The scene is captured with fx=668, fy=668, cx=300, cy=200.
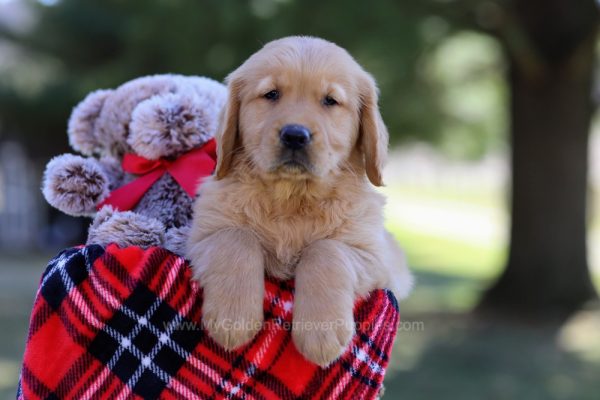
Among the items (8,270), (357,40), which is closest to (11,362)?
(357,40)

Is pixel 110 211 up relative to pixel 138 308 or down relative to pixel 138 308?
up

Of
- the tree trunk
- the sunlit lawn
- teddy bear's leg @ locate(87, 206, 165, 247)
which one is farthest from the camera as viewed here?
the tree trunk

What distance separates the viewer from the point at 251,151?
2391 millimetres

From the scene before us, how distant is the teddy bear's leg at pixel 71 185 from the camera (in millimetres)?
2359

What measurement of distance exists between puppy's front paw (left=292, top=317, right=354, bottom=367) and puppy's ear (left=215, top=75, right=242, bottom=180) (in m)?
0.67

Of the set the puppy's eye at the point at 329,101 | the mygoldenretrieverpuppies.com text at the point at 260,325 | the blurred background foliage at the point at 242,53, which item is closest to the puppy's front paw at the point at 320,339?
the mygoldenretrieverpuppies.com text at the point at 260,325

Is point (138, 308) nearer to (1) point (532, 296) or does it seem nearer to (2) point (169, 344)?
(2) point (169, 344)

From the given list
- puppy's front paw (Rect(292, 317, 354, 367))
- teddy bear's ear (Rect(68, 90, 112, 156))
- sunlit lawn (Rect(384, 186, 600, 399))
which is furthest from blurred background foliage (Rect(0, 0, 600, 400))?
teddy bear's ear (Rect(68, 90, 112, 156))

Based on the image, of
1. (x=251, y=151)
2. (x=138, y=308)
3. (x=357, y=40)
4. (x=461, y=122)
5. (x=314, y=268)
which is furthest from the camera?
(x=461, y=122)

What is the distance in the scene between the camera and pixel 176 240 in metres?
2.31

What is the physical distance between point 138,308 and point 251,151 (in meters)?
0.73

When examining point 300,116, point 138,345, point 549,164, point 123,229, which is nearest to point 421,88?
point 549,164

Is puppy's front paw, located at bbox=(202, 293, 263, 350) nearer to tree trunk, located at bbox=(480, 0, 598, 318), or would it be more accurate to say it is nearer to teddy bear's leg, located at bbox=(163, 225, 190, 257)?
teddy bear's leg, located at bbox=(163, 225, 190, 257)

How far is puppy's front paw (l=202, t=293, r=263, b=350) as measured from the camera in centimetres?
192
